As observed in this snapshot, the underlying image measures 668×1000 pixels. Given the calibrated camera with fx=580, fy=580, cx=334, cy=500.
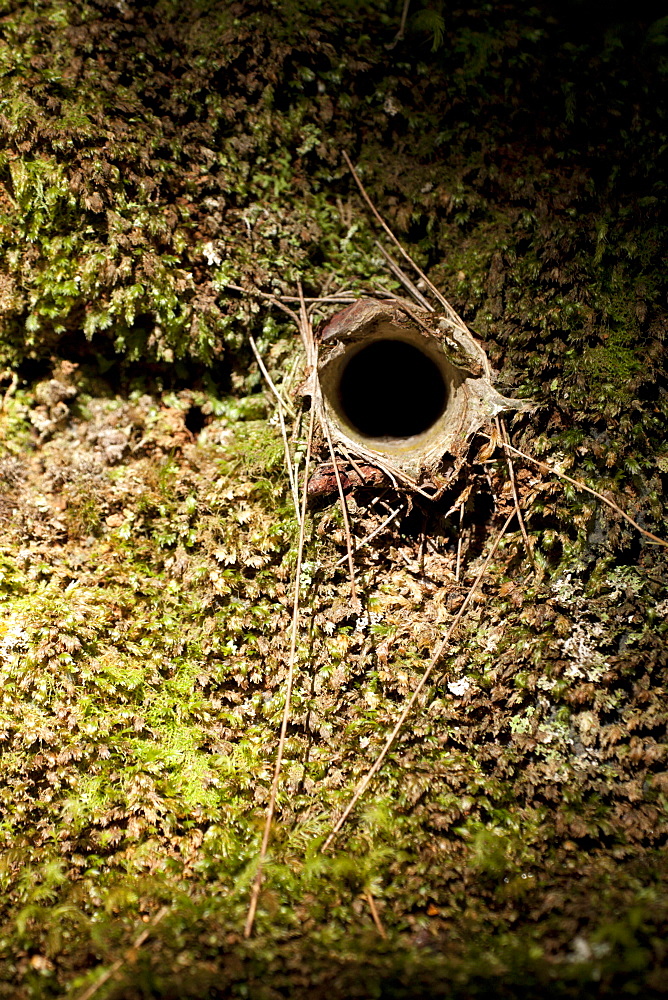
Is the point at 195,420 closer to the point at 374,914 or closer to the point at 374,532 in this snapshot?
the point at 374,532

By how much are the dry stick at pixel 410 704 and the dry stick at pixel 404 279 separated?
1340 mm

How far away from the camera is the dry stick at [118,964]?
203 centimetres

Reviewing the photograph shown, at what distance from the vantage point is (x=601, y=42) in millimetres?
3318

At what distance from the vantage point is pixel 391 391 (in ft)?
13.2

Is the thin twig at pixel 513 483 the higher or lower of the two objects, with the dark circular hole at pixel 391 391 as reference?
lower

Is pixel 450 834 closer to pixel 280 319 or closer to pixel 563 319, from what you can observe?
pixel 563 319

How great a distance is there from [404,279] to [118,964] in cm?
354

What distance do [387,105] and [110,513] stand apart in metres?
2.98

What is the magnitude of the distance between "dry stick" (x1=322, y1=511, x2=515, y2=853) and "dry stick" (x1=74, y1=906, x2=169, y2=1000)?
718mm

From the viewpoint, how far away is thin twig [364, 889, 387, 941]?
7.51 ft

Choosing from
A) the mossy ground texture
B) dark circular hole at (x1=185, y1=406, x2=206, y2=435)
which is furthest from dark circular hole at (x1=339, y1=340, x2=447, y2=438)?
dark circular hole at (x1=185, y1=406, x2=206, y2=435)

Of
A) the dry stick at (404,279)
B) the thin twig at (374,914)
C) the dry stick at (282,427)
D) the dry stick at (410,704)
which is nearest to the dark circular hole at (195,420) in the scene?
the dry stick at (282,427)

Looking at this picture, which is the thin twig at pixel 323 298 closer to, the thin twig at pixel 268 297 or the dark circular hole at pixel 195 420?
the thin twig at pixel 268 297

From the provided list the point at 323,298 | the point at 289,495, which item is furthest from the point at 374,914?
the point at 323,298
